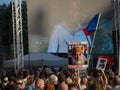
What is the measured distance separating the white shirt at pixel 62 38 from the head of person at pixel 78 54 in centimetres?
1230

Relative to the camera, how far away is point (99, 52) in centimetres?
2842

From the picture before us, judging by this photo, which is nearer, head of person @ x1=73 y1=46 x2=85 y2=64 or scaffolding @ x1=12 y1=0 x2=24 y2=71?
head of person @ x1=73 y1=46 x2=85 y2=64

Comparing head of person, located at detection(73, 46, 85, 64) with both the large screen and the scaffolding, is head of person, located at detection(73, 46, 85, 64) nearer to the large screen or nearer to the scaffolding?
the scaffolding

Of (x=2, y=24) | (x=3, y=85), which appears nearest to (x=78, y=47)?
(x=3, y=85)

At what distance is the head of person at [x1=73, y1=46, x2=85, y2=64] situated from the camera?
13.8 meters

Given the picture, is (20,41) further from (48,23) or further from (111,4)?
(111,4)

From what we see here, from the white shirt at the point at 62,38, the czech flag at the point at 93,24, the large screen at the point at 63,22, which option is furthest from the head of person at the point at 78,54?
the large screen at the point at 63,22

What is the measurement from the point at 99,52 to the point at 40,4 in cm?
439

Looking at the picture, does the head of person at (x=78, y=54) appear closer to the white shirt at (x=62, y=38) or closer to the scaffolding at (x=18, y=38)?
the scaffolding at (x=18, y=38)

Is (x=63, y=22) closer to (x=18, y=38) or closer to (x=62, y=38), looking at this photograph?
(x=62, y=38)

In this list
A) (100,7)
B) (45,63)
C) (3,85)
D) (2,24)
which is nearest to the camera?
(3,85)

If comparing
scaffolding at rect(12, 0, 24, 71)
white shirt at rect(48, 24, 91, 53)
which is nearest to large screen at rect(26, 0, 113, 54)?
white shirt at rect(48, 24, 91, 53)

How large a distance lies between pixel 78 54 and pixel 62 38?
1326 cm

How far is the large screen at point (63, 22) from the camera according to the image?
27219 millimetres
